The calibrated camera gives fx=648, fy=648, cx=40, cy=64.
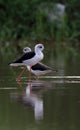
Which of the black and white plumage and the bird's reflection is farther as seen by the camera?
the black and white plumage

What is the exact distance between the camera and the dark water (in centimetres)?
818

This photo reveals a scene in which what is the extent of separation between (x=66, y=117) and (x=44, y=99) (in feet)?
6.03

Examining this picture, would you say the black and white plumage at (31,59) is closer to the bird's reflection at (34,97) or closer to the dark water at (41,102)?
the dark water at (41,102)

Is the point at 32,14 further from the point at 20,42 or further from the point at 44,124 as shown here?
the point at 44,124

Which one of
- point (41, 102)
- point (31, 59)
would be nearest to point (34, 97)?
point (41, 102)

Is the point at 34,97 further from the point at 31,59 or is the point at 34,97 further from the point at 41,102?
the point at 31,59

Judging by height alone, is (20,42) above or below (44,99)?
below

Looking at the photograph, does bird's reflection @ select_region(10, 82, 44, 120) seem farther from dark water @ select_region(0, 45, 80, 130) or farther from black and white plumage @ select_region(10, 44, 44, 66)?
black and white plumage @ select_region(10, 44, 44, 66)

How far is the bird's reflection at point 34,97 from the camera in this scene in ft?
30.3

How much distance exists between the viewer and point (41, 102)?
10.0 meters

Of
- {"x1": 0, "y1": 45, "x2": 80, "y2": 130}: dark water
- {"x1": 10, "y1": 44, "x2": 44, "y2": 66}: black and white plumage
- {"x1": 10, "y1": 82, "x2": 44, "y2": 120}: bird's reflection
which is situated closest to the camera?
{"x1": 0, "y1": 45, "x2": 80, "y2": 130}: dark water

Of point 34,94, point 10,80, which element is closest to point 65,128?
point 34,94

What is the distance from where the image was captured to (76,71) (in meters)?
15.0

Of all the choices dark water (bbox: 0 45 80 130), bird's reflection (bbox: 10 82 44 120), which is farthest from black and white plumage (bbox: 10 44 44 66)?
bird's reflection (bbox: 10 82 44 120)
